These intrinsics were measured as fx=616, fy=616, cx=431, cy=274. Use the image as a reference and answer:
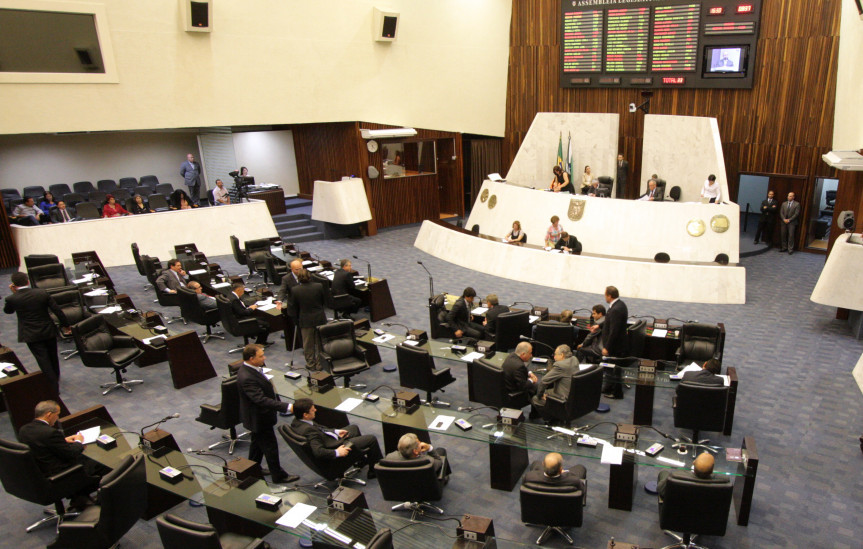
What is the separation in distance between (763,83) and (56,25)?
1513 cm

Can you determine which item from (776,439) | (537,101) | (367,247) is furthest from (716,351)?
(537,101)

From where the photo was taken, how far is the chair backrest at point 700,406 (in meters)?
6.07

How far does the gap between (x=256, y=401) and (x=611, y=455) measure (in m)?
3.19

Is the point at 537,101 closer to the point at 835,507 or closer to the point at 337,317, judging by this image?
the point at 337,317

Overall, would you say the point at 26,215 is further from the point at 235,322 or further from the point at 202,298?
the point at 235,322

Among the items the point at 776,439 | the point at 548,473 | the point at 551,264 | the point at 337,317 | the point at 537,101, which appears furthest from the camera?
the point at 537,101

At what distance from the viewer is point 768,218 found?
1427 centimetres

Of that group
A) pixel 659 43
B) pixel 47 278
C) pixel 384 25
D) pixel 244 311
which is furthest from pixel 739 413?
pixel 384 25

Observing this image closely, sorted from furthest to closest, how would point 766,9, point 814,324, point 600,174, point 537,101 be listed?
point 537,101 < point 600,174 < point 766,9 < point 814,324

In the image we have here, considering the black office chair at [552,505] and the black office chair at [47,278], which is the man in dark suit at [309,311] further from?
the black office chair at [47,278]

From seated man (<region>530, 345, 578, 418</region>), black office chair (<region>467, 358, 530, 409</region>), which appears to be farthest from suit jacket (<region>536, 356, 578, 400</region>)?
black office chair (<region>467, 358, 530, 409</region>)

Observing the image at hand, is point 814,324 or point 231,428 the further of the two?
point 814,324

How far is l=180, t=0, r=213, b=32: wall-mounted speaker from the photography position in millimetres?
13312

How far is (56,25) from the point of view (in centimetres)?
1226
